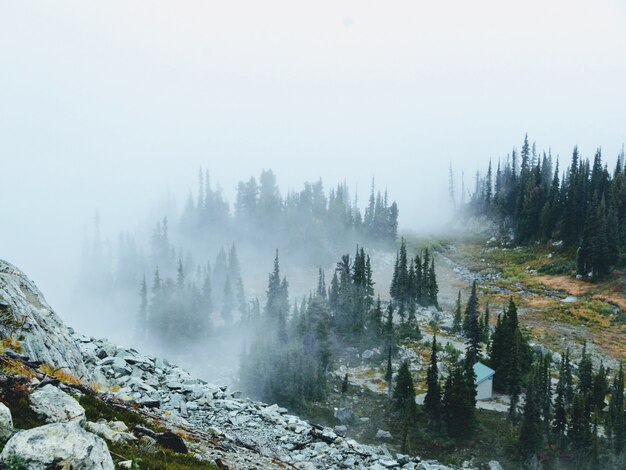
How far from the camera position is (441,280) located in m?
144

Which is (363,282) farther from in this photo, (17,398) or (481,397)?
(17,398)

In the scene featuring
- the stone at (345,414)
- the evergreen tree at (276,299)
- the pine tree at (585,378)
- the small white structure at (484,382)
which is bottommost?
the evergreen tree at (276,299)

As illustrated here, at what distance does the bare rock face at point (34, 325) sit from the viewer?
16.1 m

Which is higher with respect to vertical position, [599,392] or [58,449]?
[58,449]

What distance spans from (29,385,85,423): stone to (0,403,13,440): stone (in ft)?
4.62

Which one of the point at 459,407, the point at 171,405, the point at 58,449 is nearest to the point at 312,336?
the point at 459,407

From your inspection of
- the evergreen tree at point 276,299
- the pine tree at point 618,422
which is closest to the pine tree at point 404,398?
the pine tree at point 618,422

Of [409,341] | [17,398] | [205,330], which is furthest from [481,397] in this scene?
[205,330]

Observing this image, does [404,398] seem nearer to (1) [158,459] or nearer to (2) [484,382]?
(2) [484,382]

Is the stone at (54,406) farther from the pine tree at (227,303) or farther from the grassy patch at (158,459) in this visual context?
the pine tree at (227,303)

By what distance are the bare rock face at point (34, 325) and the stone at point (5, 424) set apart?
6.40 metres

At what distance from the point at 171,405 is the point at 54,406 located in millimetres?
12167

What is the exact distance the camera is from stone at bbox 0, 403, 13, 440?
9.15 metres

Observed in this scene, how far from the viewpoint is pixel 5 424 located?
9.27 m
